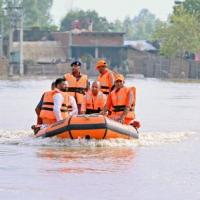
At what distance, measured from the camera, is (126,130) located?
1894 centimetres

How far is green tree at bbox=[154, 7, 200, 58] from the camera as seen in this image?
8988 centimetres

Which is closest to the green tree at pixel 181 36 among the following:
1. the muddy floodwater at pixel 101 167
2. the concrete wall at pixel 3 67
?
the concrete wall at pixel 3 67

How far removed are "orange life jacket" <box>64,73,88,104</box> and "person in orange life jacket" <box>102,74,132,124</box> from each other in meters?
0.72

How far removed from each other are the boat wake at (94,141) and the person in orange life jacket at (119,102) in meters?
0.48

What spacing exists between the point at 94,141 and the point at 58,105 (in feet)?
3.03

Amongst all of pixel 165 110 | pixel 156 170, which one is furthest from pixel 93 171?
pixel 165 110

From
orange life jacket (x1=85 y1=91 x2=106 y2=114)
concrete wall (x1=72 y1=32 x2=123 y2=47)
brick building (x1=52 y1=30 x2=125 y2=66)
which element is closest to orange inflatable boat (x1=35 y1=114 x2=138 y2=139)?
orange life jacket (x1=85 y1=91 x2=106 y2=114)

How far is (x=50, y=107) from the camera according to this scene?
19.0 meters

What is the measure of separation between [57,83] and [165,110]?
Result: 15.3m

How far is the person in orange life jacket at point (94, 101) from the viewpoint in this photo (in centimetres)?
1921

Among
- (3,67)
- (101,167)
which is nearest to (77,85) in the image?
(101,167)

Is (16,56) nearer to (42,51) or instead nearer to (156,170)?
(42,51)

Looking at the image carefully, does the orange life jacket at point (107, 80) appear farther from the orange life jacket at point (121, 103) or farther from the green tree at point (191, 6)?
the green tree at point (191, 6)

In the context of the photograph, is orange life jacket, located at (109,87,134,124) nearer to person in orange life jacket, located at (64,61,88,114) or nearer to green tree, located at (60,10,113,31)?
person in orange life jacket, located at (64,61,88,114)
